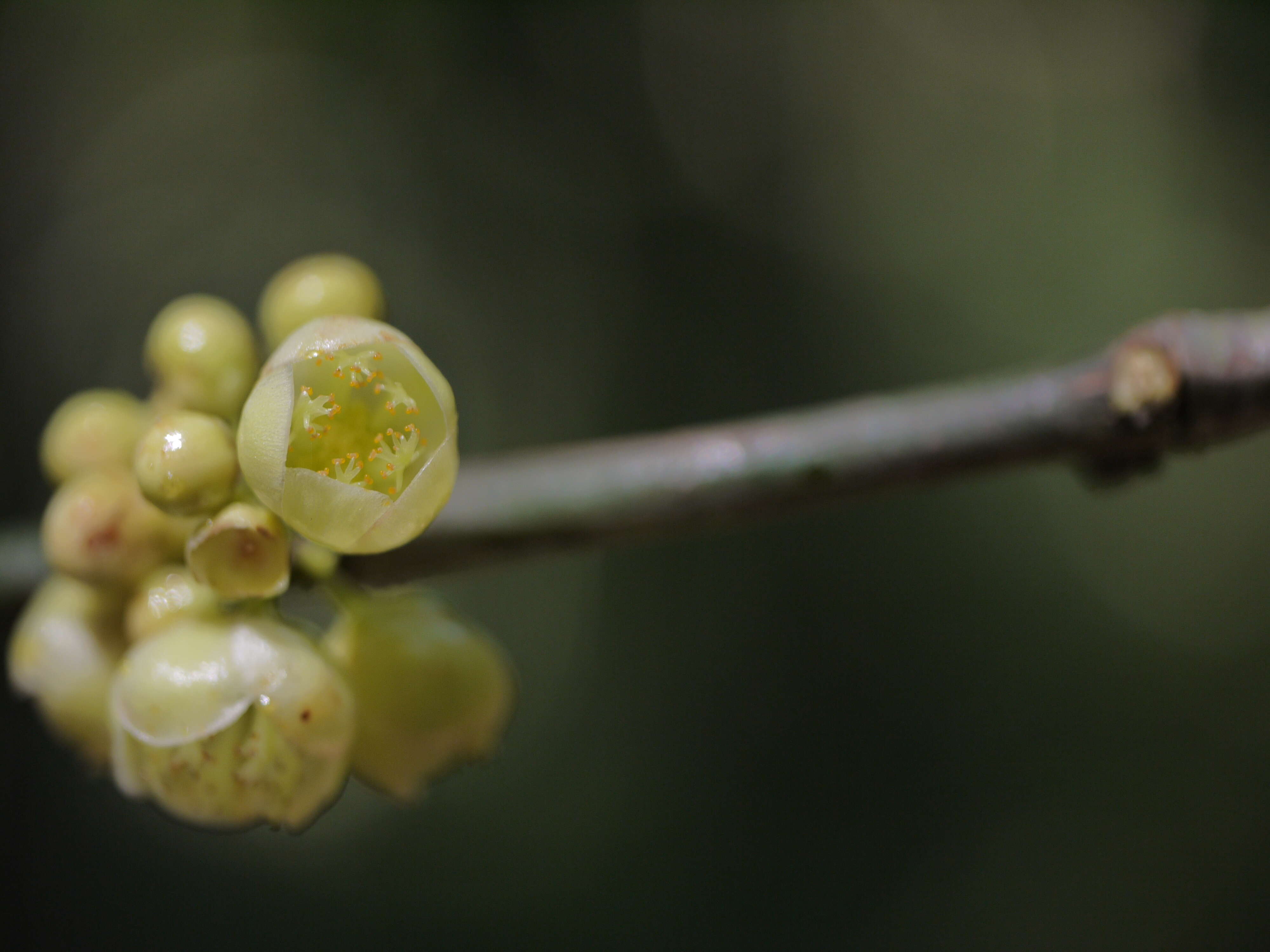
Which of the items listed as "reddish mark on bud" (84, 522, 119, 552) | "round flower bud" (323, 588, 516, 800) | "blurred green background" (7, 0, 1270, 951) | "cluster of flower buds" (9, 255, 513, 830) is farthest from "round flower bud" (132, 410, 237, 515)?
"blurred green background" (7, 0, 1270, 951)

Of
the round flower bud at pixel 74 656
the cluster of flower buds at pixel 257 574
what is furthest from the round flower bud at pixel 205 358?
the round flower bud at pixel 74 656

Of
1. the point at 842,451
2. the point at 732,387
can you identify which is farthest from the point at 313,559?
the point at 732,387

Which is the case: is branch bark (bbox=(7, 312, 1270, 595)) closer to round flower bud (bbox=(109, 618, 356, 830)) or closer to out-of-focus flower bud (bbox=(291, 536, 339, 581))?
out-of-focus flower bud (bbox=(291, 536, 339, 581))

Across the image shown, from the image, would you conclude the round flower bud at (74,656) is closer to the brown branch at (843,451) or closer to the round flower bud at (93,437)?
the round flower bud at (93,437)

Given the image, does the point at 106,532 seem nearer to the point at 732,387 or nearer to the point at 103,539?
the point at 103,539

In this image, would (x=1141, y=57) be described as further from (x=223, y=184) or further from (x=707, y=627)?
(x=223, y=184)
